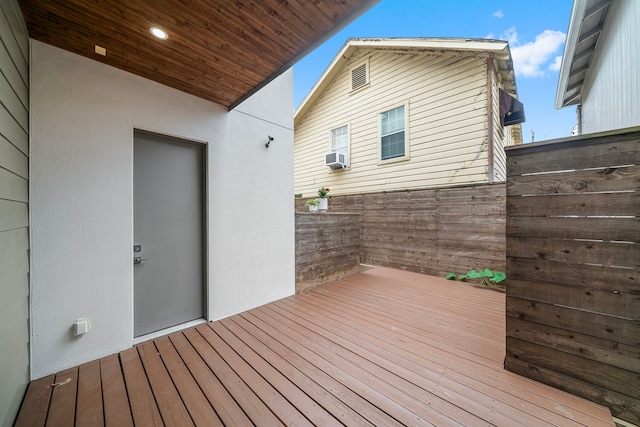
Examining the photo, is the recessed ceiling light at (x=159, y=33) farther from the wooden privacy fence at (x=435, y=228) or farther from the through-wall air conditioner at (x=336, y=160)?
the through-wall air conditioner at (x=336, y=160)

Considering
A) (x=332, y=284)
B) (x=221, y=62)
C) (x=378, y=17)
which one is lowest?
(x=332, y=284)

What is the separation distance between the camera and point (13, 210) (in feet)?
5.10

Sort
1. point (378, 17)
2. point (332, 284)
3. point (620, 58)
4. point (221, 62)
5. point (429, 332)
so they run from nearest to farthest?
point (221, 62) < point (429, 332) < point (620, 58) < point (332, 284) < point (378, 17)

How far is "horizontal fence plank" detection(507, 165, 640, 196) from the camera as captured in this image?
1.52 m

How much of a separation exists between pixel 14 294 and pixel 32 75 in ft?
5.58

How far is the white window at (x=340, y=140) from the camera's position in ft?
23.1

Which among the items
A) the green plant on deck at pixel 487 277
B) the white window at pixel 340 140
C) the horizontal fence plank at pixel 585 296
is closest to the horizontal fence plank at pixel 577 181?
the horizontal fence plank at pixel 585 296

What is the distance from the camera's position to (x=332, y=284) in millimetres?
4430

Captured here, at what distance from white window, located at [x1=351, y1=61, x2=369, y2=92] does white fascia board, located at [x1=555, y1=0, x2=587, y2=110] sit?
13.1ft

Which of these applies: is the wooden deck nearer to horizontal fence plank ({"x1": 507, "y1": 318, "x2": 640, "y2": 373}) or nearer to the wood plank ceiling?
horizontal fence plank ({"x1": 507, "y1": 318, "x2": 640, "y2": 373})

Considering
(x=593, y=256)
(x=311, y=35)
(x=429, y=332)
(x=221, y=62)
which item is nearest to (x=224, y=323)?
(x=429, y=332)

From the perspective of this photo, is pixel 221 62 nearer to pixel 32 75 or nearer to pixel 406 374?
pixel 32 75

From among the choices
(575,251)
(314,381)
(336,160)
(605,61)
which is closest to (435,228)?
(575,251)

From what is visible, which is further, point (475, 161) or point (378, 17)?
point (378, 17)
